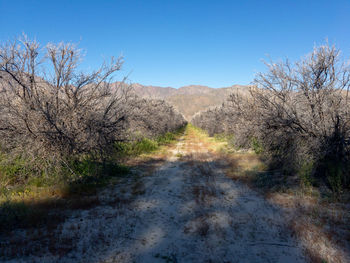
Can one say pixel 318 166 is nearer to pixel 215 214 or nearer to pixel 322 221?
pixel 322 221

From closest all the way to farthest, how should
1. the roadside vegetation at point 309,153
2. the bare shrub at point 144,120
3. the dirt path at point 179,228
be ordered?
the dirt path at point 179,228 → the roadside vegetation at point 309,153 → the bare shrub at point 144,120

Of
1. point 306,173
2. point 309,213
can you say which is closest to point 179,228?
point 309,213

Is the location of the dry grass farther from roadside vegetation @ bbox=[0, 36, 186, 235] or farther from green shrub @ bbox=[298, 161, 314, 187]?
roadside vegetation @ bbox=[0, 36, 186, 235]

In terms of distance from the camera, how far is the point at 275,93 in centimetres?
821

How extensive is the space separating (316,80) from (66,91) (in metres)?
7.73

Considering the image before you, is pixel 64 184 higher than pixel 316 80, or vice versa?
pixel 316 80

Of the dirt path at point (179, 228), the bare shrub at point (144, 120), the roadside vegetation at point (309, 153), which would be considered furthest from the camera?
the bare shrub at point (144, 120)

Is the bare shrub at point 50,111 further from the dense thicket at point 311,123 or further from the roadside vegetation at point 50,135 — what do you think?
the dense thicket at point 311,123

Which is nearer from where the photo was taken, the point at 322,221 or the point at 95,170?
the point at 322,221

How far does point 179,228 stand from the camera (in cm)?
412

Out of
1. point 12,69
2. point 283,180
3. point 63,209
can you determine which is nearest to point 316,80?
point 283,180

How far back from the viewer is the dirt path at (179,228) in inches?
130

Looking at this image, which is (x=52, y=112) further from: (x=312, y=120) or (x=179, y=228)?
(x=312, y=120)

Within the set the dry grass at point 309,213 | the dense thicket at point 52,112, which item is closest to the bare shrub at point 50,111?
the dense thicket at point 52,112
